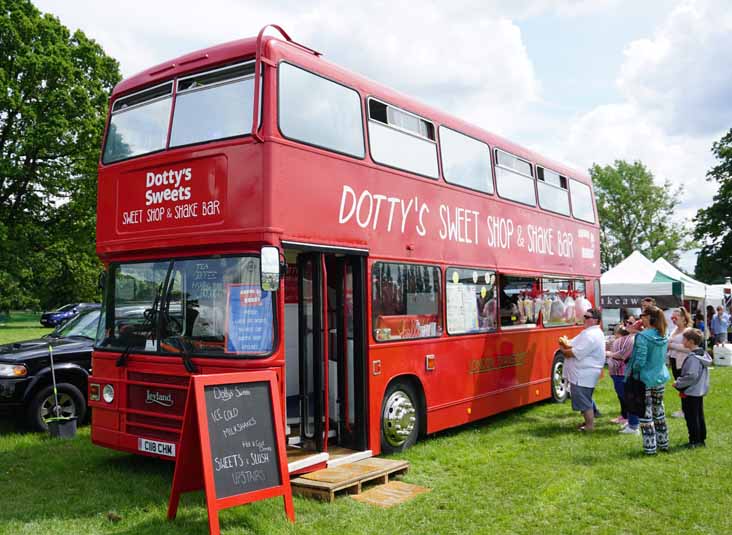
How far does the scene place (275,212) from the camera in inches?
248

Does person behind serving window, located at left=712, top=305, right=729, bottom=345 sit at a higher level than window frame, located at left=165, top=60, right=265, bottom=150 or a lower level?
lower

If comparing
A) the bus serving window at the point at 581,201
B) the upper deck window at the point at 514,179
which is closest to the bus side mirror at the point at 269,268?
the upper deck window at the point at 514,179

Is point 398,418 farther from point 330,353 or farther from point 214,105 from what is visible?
point 214,105

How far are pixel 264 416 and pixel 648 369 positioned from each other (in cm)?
492

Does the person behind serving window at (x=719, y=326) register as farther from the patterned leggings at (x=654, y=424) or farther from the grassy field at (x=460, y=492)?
the patterned leggings at (x=654, y=424)

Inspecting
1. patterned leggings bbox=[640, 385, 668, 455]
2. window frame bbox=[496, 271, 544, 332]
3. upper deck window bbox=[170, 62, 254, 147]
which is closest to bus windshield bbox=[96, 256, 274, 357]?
upper deck window bbox=[170, 62, 254, 147]

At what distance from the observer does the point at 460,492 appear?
21.7 ft

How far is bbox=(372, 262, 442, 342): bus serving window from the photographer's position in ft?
25.6

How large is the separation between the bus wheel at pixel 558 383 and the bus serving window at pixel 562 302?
707 millimetres

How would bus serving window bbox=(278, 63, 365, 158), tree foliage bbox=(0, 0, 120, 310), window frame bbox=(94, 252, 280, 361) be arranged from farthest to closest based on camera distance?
tree foliage bbox=(0, 0, 120, 310)
bus serving window bbox=(278, 63, 365, 158)
window frame bbox=(94, 252, 280, 361)

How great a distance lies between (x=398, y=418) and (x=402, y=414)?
0.09m

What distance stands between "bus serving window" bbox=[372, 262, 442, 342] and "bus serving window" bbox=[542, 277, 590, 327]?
3.84 meters

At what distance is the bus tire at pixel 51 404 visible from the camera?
912cm

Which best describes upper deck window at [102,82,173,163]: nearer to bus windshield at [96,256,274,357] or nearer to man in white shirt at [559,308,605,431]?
bus windshield at [96,256,274,357]
